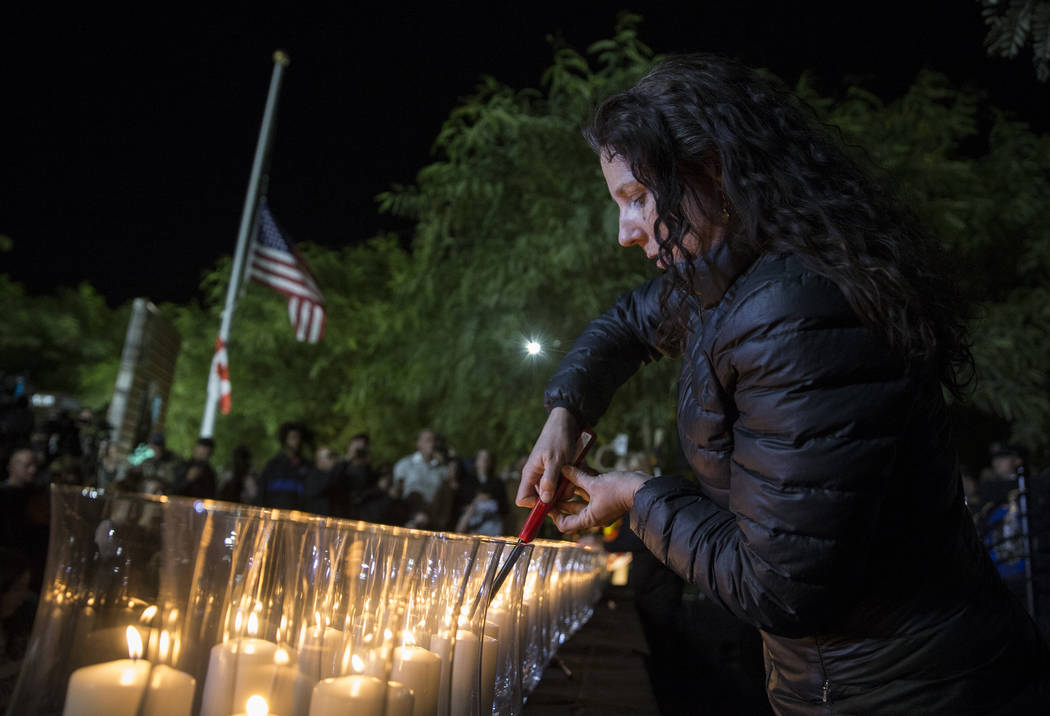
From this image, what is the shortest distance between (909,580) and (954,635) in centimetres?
10

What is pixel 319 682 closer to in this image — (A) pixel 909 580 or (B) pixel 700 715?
(A) pixel 909 580

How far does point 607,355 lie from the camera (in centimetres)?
182

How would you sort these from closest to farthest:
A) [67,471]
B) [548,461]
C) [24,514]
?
[548,461], [24,514], [67,471]

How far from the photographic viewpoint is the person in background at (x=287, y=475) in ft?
24.7

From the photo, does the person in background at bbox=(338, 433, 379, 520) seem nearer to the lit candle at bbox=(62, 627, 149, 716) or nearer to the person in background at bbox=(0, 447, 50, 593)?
the person in background at bbox=(0, 447, 50, 593)

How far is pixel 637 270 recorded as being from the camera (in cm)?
940

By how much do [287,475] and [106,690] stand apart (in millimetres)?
7105

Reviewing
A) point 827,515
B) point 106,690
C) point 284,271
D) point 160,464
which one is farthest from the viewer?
point 284,271

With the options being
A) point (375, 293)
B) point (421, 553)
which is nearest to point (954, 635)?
point (421, 553)

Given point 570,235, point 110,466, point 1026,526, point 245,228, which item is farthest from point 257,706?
point 245,228

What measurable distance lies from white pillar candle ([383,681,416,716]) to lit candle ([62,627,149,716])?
31 centimetres

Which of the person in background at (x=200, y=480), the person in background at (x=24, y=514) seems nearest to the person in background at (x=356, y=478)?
the person in background at (x=200, y=480)

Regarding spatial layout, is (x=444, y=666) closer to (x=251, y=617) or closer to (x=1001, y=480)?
(x=251, y=617)

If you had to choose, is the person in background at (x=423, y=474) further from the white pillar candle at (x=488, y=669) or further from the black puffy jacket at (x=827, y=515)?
the black puffy jacket at (x=827, y=515)
